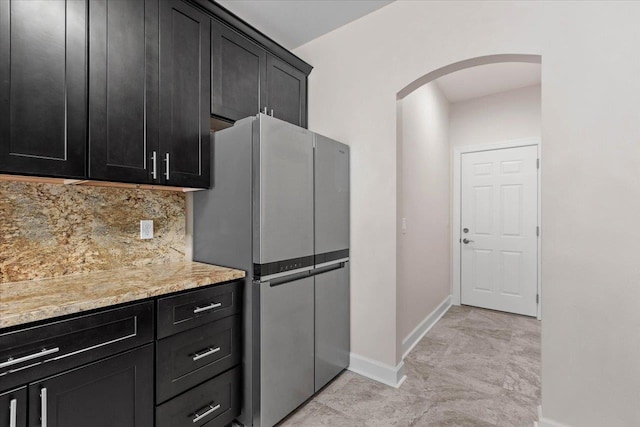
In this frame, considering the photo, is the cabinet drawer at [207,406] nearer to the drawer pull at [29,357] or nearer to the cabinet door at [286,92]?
the drawer pull at [29,357]

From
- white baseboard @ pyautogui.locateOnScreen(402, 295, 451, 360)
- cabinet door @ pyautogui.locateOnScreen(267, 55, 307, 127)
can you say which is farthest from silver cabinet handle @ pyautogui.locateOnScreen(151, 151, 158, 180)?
white baseboard @ pyautogui.locateOnScreen(402, 295, 451, 360)

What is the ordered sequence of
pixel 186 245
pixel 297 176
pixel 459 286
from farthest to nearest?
pixel 459 286 < pixel 186 245 < pixel 297 176

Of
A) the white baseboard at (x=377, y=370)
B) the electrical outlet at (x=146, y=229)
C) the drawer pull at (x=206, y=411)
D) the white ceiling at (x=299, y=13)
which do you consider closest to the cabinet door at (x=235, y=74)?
the white ceiling at (x=299, y=13)

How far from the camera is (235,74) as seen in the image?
2143 millimetres

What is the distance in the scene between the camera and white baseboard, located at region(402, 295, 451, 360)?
9.24 ft

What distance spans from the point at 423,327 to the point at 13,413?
3189 mm

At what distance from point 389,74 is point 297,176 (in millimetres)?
1136

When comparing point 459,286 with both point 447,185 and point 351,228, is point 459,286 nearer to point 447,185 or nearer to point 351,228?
point 447,185

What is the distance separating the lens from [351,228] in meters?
2.53

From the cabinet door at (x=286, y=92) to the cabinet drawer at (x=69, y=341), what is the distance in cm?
175

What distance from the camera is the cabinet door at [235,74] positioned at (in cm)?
Result: 203

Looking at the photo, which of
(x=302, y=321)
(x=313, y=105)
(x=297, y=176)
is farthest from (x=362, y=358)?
(x=313, y=105)

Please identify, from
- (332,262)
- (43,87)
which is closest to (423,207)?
(332,262)

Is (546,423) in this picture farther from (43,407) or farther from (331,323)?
(43,407)
